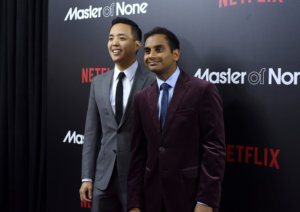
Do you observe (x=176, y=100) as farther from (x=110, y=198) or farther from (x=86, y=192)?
(x=86, y=192)

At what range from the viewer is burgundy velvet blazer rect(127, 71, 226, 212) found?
174 centimetres

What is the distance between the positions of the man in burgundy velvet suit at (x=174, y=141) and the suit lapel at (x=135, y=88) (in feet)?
0.62

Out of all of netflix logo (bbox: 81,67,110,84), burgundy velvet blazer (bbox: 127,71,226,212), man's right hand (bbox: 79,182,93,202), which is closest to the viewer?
burgundy velvet blazer (bbox: 127,71,226,212)

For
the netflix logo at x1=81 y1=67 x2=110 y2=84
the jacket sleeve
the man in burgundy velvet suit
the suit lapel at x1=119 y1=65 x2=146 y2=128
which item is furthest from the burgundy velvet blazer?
the netflix logo at x1=81 y1=67 x2=110 y2=84

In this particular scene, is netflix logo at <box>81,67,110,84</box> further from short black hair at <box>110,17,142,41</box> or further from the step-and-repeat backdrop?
short black hair at <box>110,17,142,41</box>

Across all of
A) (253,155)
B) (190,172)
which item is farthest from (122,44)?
(253,155)

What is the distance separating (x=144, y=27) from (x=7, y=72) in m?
1.76

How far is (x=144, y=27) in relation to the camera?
250 centimetres

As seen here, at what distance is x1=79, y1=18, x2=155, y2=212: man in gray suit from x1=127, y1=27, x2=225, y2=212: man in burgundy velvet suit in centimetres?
20

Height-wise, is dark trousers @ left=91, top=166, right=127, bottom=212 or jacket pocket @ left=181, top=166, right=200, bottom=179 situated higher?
jacket pocket @ left=181, top=166, right=200, bottom=179

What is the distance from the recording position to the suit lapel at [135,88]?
2149 mm

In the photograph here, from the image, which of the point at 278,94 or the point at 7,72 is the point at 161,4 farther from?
the point at 7,72

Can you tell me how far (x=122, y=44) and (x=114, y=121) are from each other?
0.48 m

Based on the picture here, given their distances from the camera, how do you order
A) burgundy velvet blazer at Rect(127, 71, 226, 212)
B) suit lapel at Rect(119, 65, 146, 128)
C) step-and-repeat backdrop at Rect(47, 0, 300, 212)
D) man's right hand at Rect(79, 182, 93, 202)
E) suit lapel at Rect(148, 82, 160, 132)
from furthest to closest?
man's right hand at Rect(79, 182, 93, 202) < suit lapel at Rect(119, 65, 146, 128) < step-and-repeat backdrop at Rect(47, 0, 300, 212) < suit lapel at Rect(148, 82, 160, 132) < burgundy velvet blazer at Rect(127, 71, 226, 212)
